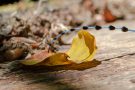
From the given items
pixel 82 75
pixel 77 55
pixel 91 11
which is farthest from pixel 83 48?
pixel 91 11

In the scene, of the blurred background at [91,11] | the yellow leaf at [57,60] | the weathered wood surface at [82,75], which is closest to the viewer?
the weathered wood surface at [82,75]

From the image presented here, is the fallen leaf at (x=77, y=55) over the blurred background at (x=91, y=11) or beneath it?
over

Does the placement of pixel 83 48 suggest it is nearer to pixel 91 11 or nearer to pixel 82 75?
pixel 82 75

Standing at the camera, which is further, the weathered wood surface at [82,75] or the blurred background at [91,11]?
the blurred background at [91,11]

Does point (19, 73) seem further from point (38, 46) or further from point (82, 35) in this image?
point (38, 46)

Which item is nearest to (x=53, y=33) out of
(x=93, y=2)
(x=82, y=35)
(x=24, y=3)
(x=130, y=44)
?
(x=130, y=44)

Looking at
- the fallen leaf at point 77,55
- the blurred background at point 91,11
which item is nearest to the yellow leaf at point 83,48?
the fallen leaf at point 77,55

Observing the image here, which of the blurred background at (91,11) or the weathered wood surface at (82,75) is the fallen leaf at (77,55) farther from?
the blurred background at (91,11)
